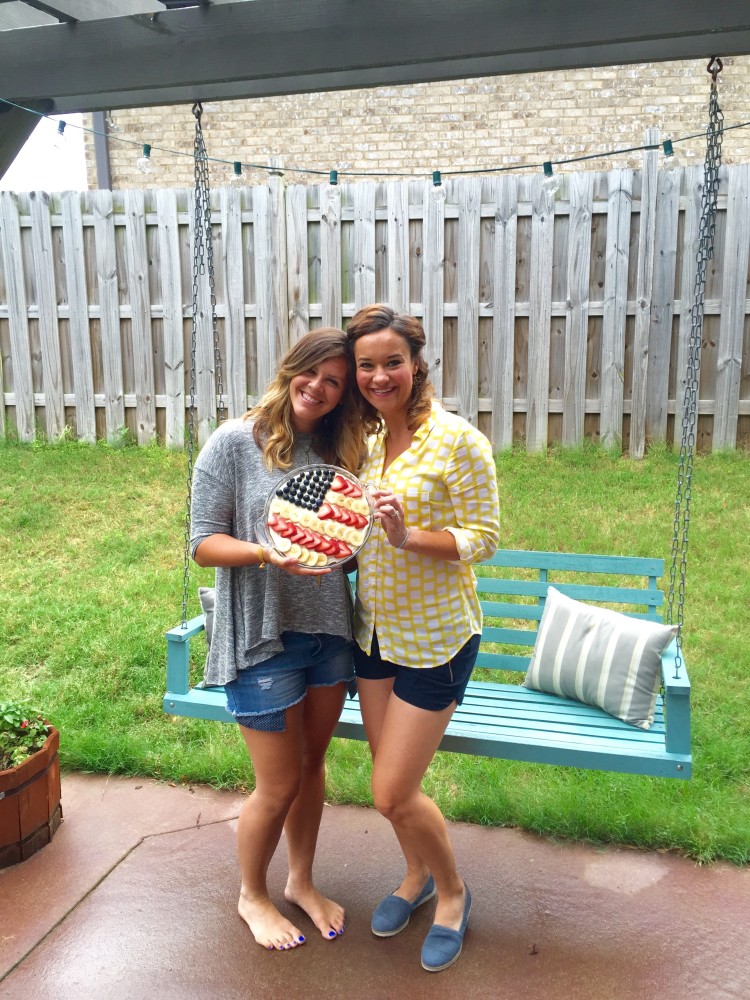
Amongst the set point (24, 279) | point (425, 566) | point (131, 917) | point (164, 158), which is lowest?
point (131, 917)

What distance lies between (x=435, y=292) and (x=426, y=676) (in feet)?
13.4

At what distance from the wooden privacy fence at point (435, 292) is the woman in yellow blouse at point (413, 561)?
12.3 feet

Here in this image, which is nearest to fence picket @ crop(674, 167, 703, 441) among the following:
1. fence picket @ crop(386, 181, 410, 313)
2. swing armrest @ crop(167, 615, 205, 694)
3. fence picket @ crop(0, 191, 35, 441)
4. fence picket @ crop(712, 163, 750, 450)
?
fence picket @ crop(712, 163, 750, 450)

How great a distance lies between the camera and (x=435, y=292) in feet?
18.8

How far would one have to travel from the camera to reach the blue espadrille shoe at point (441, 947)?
2279 millimetres

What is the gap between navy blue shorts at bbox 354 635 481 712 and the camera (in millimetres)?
2117

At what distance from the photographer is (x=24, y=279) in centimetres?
638

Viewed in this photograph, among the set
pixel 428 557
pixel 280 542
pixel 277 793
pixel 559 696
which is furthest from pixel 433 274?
pixel 277 793

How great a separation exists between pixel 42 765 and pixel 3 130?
2.09 meters

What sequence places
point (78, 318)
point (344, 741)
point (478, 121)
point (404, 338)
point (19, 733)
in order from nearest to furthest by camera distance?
point (404, 338) → point (19, 733) → point (344, 741) → point (78, 318) → point (478, 121)

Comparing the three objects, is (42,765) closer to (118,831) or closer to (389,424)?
(118,831)

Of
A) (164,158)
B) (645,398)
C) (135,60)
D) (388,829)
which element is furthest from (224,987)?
(164,158)

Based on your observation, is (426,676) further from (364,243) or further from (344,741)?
(364,243)

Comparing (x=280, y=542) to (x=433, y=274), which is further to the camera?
(x=433, y=274)
